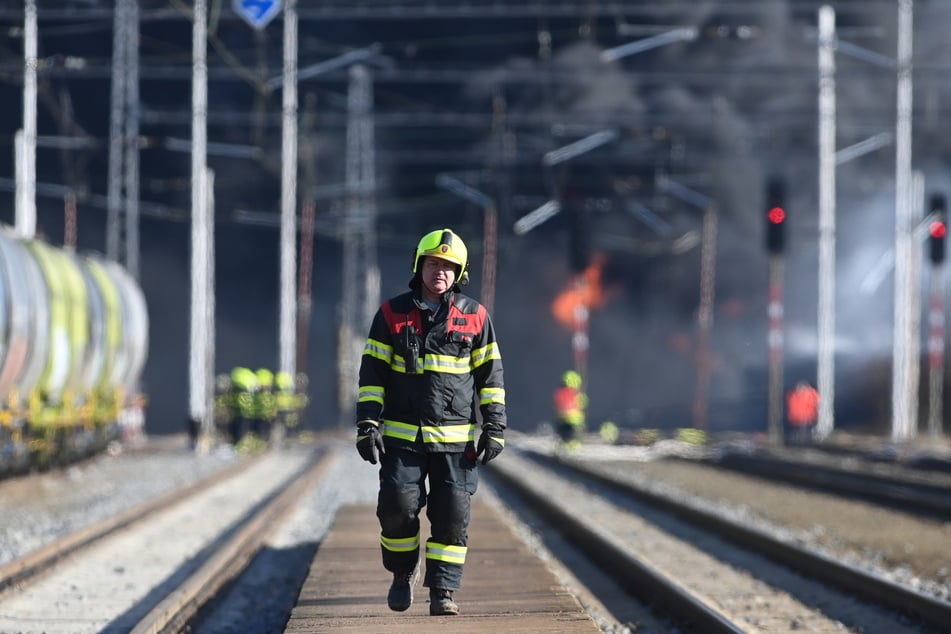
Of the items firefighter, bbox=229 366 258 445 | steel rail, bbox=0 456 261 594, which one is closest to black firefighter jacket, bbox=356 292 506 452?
steel rail, bbox=0 456 261 594

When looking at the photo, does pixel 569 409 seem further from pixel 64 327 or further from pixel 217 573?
pixel 217 573

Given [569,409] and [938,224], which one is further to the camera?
[569,409]

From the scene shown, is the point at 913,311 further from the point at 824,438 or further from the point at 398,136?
the point at 398,136

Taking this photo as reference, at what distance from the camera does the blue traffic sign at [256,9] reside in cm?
2412

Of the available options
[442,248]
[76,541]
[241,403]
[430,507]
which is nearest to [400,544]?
[430,507]

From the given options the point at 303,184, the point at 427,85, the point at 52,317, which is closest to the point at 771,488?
the point at 52,317

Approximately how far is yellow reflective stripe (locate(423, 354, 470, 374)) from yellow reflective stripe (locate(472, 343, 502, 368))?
99mm

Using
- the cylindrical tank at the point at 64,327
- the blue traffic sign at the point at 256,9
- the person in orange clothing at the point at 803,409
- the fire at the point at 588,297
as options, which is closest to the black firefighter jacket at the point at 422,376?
the cylindrical tank at the point at 64,327

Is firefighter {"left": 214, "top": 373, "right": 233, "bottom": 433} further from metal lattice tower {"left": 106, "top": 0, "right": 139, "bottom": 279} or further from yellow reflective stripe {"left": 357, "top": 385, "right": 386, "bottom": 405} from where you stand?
yellow reflective stripe {"left": 357, "top": 385, "right": 386, "bottom": 405}

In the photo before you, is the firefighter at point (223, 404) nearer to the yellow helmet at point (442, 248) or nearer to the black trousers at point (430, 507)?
the black trousers at point (430, 507)

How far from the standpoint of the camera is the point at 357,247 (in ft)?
125

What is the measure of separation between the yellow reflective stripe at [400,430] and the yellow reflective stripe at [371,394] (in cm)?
11

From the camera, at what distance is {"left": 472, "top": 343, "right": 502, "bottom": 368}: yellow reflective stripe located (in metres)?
5.80

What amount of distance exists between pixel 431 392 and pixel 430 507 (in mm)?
587
